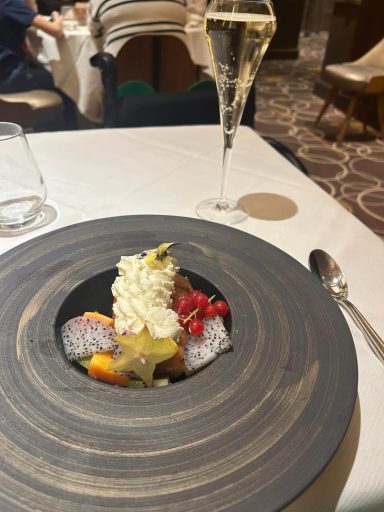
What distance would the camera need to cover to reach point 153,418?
0.33 metres

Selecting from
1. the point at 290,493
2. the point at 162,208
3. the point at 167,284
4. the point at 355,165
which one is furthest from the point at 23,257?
the point at 355,165

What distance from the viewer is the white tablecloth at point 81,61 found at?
2.23 m

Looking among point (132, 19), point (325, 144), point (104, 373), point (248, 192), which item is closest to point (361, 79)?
point (325, 144)

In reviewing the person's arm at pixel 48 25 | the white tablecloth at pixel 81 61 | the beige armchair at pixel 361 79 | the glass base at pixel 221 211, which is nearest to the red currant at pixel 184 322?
the glass base at pixel 221 211

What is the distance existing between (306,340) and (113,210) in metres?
0.44

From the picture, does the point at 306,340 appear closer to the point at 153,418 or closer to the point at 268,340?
the point at 268,340

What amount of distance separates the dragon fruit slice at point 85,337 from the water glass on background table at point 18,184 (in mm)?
294

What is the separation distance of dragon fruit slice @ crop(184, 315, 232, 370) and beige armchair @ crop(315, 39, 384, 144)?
318 cm

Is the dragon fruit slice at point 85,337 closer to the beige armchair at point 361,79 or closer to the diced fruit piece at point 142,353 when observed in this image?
the diced fruit piece at point 142,353

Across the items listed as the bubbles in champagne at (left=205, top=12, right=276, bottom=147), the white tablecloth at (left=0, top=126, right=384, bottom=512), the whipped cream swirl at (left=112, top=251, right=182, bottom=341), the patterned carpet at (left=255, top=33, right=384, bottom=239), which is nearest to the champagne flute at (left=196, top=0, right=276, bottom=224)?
the bubbles in champagne at (left=205, top=12, right=276, bottom=147)

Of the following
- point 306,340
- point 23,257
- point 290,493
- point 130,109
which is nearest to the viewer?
point 290,493

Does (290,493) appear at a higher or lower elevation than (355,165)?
higher

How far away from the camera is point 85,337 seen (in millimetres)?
425

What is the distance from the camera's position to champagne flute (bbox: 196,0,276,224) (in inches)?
23.6
